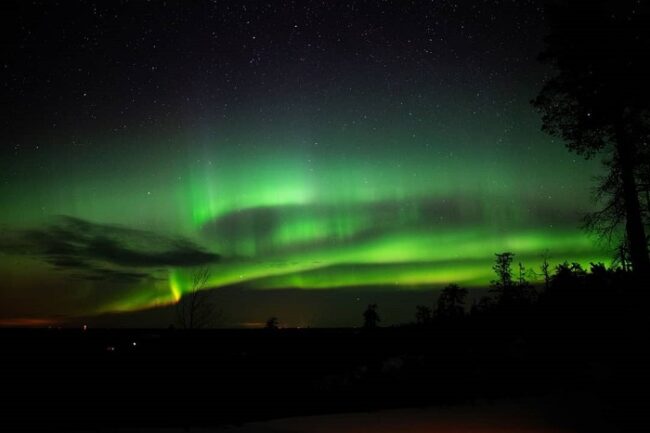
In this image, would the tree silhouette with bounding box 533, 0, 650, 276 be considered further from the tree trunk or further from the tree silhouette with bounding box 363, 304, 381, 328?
the tree silhouette with bounding box 363, 304, 381, 328

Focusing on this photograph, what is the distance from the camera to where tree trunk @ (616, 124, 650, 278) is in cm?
1933

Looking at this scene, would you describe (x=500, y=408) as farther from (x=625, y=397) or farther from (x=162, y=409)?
(x=162, y=409)

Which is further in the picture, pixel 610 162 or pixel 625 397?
pixel 610 162

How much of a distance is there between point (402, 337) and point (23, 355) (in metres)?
35.9

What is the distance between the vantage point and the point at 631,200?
19828 millimetres

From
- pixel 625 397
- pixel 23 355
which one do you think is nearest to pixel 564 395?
pixel 625 397

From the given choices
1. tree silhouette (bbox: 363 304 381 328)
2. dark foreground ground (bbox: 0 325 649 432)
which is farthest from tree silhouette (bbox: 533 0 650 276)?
tree silhouette (bbox: 363 304 381 328)

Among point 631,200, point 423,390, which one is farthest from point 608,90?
point 423,390

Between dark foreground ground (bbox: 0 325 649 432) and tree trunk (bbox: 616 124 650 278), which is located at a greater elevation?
tree trunk (bbox: 616 124 650 278)

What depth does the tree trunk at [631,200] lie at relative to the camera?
19328mm

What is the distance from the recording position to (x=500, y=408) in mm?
10461

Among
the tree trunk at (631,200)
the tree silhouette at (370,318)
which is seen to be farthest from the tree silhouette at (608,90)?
the tree silhouette at (370,318)

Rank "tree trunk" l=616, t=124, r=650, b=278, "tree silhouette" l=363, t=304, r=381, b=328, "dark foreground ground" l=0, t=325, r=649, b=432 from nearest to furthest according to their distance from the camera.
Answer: "dark foreground ground" l=0, t=325, r=649, b=432 < "tree trunk" l=616, t=124, r=650, b=278 < "tree silhouette" l=363, t=304, r=381, b=328

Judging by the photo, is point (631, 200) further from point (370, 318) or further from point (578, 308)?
point (370, 318)
